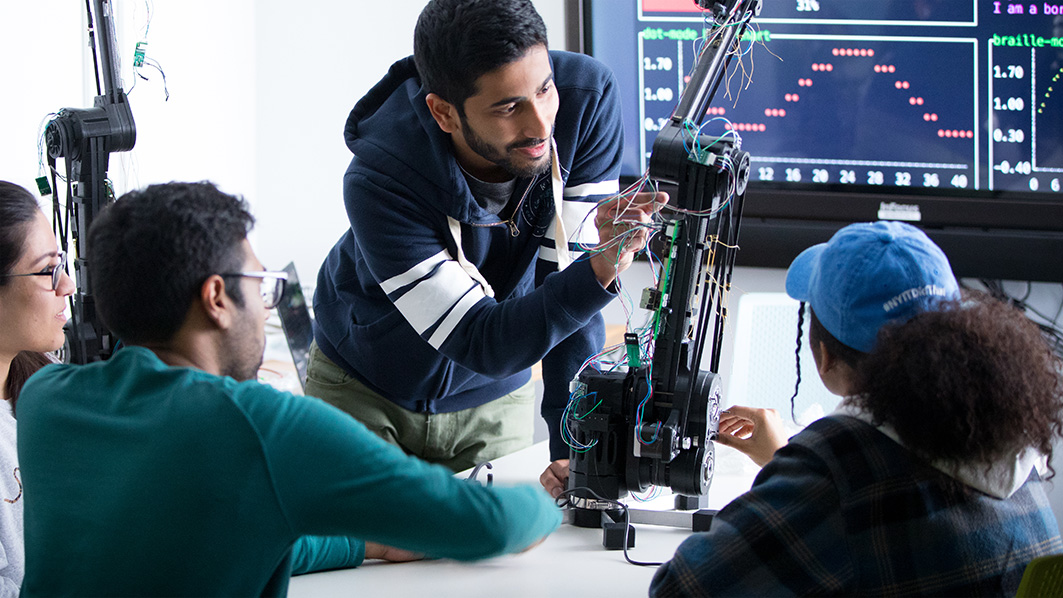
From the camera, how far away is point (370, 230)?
1639 mm

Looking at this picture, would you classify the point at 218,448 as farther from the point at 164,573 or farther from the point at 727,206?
the point at 727,206

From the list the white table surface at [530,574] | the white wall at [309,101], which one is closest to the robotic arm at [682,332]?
the white table surface at [530,574]

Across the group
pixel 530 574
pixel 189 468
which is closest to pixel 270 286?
pixel 189 468

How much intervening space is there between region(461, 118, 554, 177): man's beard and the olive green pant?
0.54m

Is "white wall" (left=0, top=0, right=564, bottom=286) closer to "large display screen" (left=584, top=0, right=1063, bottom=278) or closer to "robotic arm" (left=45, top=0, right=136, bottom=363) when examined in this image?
"large display screen" (left=584, top=0, right=1063, bottom=278)

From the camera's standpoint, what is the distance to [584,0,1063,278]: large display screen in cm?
253

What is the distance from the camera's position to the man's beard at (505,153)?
5.16ft

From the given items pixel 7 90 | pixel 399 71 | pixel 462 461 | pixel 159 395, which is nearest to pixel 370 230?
pixel 399 71

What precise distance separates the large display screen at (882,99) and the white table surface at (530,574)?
4.73 feet

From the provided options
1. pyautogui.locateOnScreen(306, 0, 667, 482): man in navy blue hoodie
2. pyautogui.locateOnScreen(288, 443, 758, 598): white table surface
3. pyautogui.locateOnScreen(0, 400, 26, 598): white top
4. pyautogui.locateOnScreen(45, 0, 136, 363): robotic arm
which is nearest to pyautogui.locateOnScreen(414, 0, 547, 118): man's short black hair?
pyautogui.locateOnScreen(306, 0, 667, 482): man in navy blue hoodie

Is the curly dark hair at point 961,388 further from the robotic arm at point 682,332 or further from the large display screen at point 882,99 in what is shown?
the large display screen at point 882,99

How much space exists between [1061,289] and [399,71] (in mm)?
1862

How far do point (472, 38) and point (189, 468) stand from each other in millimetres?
830

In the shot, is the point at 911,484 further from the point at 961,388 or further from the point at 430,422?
the point at 430,422
